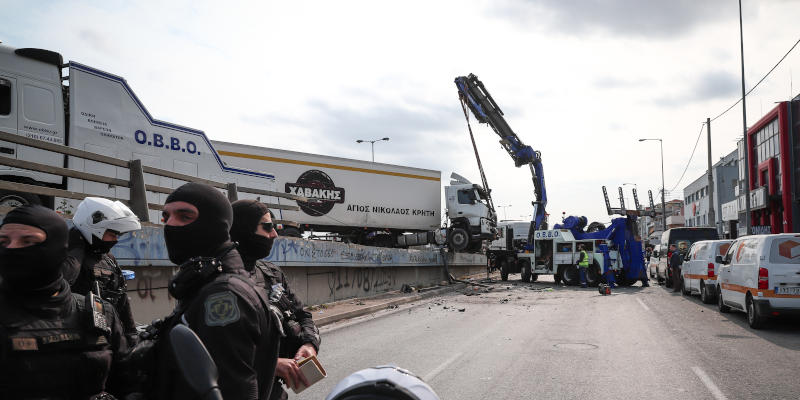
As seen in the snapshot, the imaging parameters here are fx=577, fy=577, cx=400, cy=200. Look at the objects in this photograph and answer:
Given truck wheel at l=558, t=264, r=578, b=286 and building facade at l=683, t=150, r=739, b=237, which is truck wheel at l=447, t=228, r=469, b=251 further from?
building facade at l=683, t=150, r=739, b=237

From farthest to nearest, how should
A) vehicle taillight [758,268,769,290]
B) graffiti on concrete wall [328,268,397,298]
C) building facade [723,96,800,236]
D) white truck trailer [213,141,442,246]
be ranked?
1. building facade [723,96,800,236]
2. white truck trailer [213,141,442,246]
3. graffiti on concrete wall [328,268,397,298]
4. vehicle taillight [758,268,769,290]

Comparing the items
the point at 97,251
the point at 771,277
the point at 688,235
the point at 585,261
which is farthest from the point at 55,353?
the point at 688,235

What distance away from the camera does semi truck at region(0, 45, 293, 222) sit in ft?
31.4

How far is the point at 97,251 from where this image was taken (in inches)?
139

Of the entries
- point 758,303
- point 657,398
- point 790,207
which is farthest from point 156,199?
point 790,207

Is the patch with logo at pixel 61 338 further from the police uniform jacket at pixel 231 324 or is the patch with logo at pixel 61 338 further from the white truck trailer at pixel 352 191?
the white truck trailer at pixel 352 191

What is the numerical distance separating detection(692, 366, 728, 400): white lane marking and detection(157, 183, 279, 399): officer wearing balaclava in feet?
17.3

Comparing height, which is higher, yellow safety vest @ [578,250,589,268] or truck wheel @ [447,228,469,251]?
truck wheel @ [447,228,469,251]

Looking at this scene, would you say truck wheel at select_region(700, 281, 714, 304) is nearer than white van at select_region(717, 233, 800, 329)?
No

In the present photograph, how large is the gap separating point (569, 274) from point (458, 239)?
495cm

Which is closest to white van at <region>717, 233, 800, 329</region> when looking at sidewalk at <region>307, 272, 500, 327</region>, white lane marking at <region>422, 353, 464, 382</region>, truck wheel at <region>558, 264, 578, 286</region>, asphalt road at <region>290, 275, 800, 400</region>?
asphalt road at <region>290, 275, 800, 400</region>

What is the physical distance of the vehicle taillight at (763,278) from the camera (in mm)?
10461

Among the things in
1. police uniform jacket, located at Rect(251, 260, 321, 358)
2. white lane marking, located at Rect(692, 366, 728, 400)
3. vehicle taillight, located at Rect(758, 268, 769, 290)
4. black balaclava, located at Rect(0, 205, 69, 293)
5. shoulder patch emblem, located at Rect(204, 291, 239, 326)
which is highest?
black balaclava, located at Rect(0, 205, 69, 293)

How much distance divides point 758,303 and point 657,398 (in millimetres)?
6258
